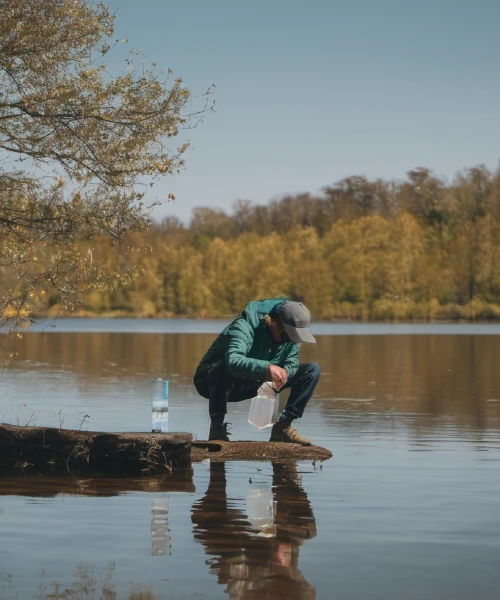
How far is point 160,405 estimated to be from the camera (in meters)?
12.3

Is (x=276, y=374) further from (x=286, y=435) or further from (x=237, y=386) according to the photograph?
(x=286, y=435)

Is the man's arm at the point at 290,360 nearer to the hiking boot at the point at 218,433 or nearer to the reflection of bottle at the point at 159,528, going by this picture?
the hiking boot at the point at 218,433

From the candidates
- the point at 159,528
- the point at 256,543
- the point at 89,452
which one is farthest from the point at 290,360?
the point at 256,543

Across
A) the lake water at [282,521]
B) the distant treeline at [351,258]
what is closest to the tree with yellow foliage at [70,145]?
the lake water at [282,521]

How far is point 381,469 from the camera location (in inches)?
502

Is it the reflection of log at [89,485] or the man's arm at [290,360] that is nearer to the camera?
the reflection of log at [89,485]

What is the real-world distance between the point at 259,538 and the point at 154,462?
3373 millimetres

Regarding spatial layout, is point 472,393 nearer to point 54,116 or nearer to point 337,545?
point 54,116

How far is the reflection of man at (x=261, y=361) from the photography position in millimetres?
11500

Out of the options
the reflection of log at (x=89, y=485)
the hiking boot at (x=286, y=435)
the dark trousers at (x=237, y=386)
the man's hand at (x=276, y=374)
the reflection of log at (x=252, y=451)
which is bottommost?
the reflection of log at (x=89, y=485)

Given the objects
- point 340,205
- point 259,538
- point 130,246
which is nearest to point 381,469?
point 259,538

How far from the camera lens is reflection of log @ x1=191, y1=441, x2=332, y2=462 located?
12.6 m

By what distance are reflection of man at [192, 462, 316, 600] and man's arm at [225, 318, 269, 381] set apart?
1109mm

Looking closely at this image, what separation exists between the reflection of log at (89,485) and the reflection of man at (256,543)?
40 centimetres
